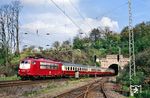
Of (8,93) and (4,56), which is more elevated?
(4,56)

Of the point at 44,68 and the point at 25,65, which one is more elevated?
the point at 25,65

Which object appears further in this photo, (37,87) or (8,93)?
(37,87)

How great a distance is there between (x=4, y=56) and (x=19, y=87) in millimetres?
43912

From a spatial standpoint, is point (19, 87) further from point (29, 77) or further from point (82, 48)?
point (82, 48)

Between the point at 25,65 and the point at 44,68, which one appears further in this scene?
the point at 44,68

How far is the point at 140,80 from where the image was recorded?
38.3 meters

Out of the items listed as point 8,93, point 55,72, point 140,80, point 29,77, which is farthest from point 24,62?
point 8,93

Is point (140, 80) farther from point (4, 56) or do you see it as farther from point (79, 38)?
point (79, 38)

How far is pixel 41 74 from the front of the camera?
4947 centimetres

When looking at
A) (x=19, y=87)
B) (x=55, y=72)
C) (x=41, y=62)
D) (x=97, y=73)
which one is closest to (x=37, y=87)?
(x=19, y=87)

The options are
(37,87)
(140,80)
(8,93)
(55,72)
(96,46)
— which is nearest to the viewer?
(8,93)

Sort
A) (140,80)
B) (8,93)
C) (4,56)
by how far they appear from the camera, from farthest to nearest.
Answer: (4,56) → (140,80) → (8,93)

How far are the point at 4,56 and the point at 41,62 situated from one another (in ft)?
90.8

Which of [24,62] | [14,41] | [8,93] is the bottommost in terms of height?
[8,93]
